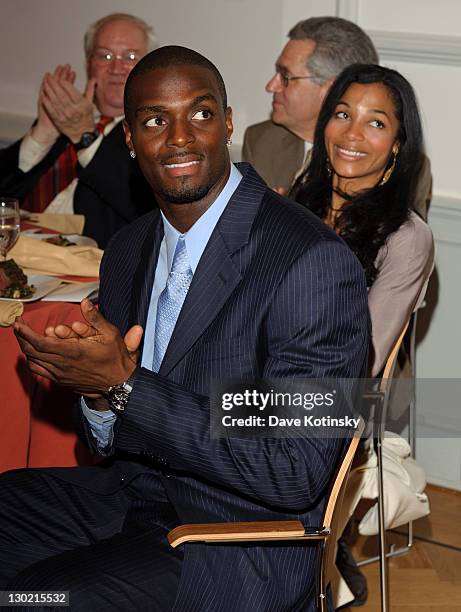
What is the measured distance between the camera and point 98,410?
81.4 inches

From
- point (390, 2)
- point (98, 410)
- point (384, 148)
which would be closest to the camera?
point (98, 410)

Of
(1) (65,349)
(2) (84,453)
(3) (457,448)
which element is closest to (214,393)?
(1) (65,349)

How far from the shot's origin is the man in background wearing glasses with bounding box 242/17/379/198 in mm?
3609

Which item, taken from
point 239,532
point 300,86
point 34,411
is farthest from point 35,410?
point 300,86

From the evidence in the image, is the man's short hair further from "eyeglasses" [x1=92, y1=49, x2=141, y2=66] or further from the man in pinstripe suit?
"eyeglasses" [x1=92, y1=49, x2=141, y2=66]

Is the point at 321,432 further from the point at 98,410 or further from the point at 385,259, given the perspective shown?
the point at 385,259

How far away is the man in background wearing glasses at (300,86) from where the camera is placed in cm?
361

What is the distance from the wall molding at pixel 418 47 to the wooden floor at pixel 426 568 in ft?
5.21

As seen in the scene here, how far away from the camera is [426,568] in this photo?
10.8ft

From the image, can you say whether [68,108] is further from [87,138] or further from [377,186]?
[377,186]

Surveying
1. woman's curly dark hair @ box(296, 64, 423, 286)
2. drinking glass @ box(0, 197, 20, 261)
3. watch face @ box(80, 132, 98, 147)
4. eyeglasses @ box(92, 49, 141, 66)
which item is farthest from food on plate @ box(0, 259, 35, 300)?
eyeglasses @ box(92, 49, 141, 66)

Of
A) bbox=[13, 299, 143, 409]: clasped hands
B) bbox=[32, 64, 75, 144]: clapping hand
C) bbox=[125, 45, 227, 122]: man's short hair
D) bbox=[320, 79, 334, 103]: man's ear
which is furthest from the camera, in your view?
bbox=[32, 64, 75, 144]: clapping hand

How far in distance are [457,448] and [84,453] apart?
1.65 meters

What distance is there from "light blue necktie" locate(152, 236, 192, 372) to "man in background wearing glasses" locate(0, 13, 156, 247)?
153 centimetres
